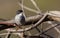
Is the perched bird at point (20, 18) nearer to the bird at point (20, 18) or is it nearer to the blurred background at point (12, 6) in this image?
the bird at point (20, 18)

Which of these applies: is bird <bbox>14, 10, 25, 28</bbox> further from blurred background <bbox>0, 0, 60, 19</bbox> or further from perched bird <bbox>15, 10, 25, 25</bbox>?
blurred background <bbox>0, 0, 60, 19</bbox>

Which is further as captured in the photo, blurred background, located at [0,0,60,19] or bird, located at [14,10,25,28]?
blurred background, located at [0,0,60,19]

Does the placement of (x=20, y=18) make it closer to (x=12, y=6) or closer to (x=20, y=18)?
(x=20, y=18)

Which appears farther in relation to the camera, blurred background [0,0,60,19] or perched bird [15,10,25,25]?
blurred background [0,0,60,19]

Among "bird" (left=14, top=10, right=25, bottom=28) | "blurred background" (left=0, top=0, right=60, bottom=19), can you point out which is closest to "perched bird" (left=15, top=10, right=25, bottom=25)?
"bird" (left=14, top=10, right=25, bottom=28)

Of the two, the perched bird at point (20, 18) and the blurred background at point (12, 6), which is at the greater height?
the perched bird at point (20, 18)

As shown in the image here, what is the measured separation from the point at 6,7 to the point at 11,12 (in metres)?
0.15

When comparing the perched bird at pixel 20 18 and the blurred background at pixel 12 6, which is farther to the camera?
the blurred background at pixel 12 6

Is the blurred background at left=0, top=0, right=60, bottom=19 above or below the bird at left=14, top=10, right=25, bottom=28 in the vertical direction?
below

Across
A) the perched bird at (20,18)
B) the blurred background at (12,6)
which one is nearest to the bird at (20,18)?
the perched bird at (20,18)

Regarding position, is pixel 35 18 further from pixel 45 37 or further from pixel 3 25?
pixel 3 25

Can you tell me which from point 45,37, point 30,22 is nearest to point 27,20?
point 30,22

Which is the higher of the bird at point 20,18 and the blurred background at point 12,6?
the bird at point 20,18

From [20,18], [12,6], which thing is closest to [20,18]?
[20,18]
